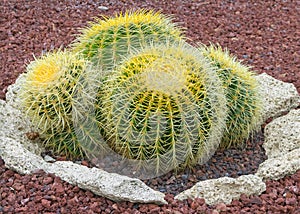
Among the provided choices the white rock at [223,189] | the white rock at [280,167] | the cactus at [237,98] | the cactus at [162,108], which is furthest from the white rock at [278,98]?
the white rock at [223,189]

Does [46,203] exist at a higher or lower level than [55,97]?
lower

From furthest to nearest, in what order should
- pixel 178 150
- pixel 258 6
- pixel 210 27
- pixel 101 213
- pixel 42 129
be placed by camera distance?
pixel 258 6
pixel 210 27
pixel 42 129
pixel 178 150
pixel 101 213

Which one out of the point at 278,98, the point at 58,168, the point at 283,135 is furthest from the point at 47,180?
the point at 278,98

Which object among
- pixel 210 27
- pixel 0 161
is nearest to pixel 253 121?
pixel 0 161

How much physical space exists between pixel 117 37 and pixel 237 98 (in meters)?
0.73

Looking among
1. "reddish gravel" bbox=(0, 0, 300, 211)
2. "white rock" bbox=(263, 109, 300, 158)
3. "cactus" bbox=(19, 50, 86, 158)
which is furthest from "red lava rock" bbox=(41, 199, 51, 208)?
"white rock" bbox=(263, 109, 300, 158)

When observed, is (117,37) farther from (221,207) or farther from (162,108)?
(221,207)

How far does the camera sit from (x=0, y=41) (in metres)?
4.77

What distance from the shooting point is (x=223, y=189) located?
2963mm

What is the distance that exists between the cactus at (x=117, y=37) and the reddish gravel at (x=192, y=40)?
0.72m

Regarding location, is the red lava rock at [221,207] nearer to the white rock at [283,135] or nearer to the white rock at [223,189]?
the white rock at [223,189]

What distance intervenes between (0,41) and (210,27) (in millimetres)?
1739

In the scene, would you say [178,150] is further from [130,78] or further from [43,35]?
[43,35]

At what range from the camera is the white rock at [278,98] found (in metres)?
3.79
